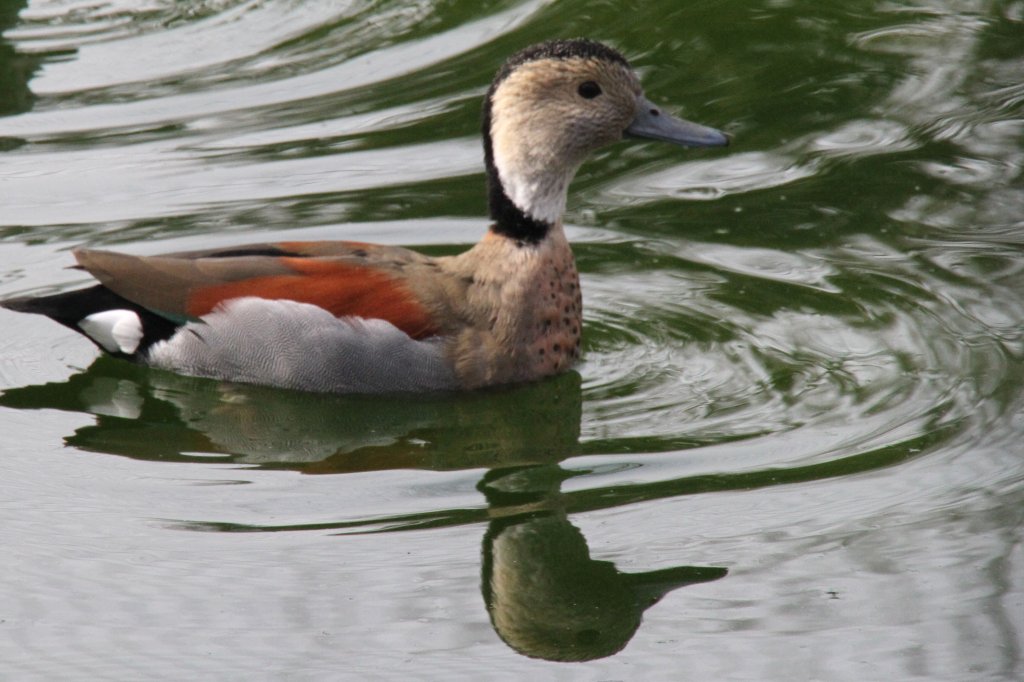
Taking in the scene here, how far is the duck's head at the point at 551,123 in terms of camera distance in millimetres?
7230

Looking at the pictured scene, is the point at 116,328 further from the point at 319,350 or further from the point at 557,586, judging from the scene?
the point at 557,586

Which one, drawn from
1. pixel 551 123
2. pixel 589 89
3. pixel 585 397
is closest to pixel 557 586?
pixel 585 397

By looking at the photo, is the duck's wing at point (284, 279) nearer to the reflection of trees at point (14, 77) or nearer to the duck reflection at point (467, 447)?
the duck reflection at point (467, 447)

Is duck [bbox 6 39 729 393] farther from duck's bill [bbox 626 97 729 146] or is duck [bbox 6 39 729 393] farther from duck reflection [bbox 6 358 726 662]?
duck reflection [bbox 6 358 726 662]

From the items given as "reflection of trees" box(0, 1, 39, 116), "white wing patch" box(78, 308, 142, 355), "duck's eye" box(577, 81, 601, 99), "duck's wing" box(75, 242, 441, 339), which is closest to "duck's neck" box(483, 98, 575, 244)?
"duck's eye" box(577, 81, 601, 99)

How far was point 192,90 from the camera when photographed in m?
10.9

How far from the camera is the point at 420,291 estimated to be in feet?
23.5

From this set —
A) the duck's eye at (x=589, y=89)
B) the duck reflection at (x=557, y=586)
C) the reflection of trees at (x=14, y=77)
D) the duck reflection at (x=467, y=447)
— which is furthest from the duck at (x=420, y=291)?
the reflection of trees at (x=14, y=77)

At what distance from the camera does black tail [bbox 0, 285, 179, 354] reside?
7.33m

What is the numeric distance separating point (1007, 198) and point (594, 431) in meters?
3.17

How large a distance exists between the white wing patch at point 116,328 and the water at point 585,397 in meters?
0.17

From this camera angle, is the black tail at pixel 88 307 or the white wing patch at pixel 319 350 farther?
the black tail at pixel 88 307

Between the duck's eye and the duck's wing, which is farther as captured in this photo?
the duck's eye

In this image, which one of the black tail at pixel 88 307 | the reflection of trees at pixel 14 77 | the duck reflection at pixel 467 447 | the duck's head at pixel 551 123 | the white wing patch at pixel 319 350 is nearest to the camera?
the duck reflection at pixel 467 447
